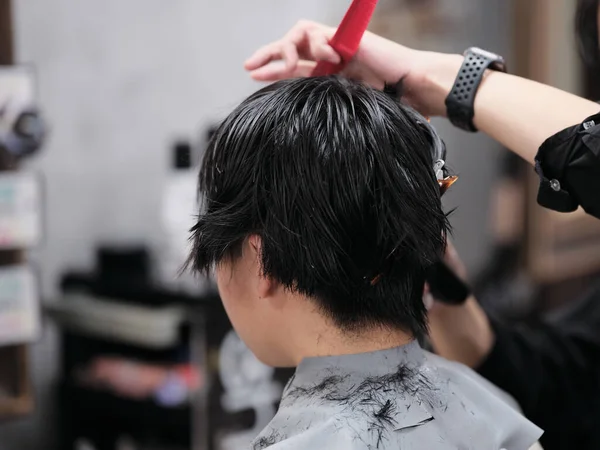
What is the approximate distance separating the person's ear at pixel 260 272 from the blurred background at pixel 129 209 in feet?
3.09

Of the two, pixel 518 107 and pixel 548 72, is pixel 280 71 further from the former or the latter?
pixel 548 72

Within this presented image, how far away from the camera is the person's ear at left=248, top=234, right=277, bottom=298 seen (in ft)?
2.76

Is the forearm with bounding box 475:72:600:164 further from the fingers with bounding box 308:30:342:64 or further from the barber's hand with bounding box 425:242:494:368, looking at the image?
the barber's hand with bounding box 425:242:494:368

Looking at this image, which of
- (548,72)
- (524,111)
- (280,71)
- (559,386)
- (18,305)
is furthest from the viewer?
(548,72)

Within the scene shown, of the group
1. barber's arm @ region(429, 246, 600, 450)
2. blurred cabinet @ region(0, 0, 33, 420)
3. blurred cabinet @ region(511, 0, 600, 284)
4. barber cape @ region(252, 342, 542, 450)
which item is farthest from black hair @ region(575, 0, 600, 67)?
blurred cabinet @ region(511, 0, 600, 284)

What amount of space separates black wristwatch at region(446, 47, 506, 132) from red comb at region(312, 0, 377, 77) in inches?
5.4

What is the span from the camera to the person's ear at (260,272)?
84 cm

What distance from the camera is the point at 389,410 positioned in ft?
2.64

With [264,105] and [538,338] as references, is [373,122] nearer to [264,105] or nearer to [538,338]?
[264,105]

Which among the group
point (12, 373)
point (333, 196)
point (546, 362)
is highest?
point (333, 196)

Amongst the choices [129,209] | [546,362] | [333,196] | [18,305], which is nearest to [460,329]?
[546,362]

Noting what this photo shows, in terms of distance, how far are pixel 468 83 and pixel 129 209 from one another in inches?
70.7

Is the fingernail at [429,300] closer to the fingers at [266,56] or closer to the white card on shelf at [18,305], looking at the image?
the fingers at [266,56]

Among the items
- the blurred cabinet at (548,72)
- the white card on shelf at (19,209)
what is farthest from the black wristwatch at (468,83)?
the blurred cabinet at (548,72)
